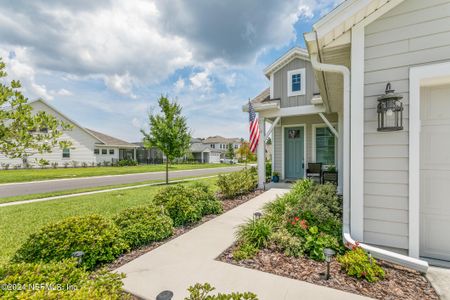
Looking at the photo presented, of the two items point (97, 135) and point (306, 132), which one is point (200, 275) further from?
point (97, 135)

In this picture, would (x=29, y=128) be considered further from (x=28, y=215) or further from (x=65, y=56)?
(x=65, y=56)

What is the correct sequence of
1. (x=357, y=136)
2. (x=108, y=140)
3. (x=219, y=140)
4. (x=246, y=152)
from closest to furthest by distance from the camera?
(x=357, y=136)
(x=246, y=152)
(x=108, y=140)
(x=219, y=140)

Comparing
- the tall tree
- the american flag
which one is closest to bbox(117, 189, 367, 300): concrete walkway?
the tall tree

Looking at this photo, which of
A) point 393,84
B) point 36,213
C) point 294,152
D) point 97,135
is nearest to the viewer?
point 393,84

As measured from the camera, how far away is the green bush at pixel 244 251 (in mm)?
3309

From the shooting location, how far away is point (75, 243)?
3135 millimetres

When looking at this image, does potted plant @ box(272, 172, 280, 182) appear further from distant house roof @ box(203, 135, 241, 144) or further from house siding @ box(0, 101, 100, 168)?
distant house roof @ box(203, 135, 241, 144)

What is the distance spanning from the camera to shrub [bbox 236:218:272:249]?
3.64 m

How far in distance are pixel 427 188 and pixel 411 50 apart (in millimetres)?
2050

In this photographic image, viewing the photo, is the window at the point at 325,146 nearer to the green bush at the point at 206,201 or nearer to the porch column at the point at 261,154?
→ the porch column at the point at 261,154

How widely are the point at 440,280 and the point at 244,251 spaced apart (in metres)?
2.53

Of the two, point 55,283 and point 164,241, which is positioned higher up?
point 55,283

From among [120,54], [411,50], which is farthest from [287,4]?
[120,54]

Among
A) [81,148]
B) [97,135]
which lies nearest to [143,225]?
[81,148]
